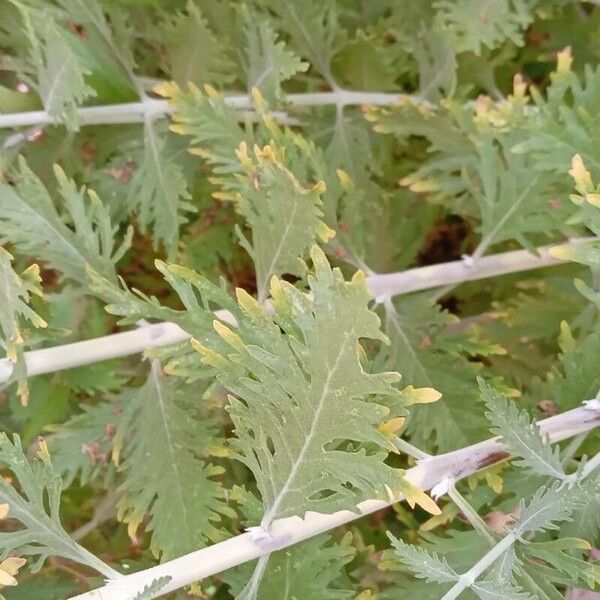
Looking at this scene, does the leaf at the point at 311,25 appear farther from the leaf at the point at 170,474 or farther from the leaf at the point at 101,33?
the leaf at the point at 170,474

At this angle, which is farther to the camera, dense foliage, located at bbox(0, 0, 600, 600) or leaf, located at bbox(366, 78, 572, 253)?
leaf, located at bbox(366, 78, 572, 253)

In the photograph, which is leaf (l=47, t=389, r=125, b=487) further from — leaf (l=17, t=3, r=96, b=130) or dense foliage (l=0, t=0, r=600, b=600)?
leaf (l=17, t=3, r=96, b=130)

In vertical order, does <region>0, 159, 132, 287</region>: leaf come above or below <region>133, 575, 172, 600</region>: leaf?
above

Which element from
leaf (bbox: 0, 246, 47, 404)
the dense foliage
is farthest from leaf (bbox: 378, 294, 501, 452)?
leaf (bbox: 0, 246, 47, 404)

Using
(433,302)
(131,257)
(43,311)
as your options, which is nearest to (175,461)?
(43,311)

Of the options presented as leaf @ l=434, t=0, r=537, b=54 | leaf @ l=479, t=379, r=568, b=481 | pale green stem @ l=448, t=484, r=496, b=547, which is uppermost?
leaf @ l=434, t=0, r=537, b=54

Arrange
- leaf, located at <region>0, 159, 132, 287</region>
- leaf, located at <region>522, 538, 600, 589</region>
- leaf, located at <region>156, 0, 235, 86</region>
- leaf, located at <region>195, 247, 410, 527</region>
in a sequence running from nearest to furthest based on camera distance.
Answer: leaf, located at <region>195, 247, 410, 527</region>, leaf, located at <region>522, 538, 600, 589</region>, leaf, located at <region>0, 159, 132, 287</region>, leaf, located at <region>156, 0, 235, 86</region>

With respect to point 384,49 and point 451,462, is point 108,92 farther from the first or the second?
point 451,462

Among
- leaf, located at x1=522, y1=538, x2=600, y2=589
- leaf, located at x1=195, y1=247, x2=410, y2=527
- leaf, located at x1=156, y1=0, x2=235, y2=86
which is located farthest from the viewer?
leaf, located at x1=156, y1=0, x2=235, y2=86
